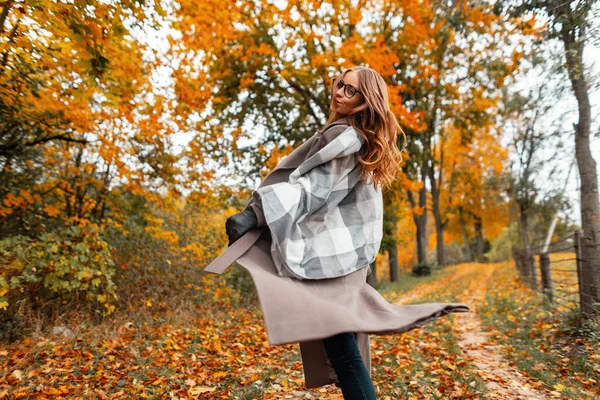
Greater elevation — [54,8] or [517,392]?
[54,8]

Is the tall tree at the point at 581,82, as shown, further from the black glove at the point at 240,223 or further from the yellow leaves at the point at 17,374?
the yellow leaves at the point at 17,374

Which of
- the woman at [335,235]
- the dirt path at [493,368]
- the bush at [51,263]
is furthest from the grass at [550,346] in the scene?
the bush at [51,263]

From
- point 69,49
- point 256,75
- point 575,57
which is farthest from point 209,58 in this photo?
point 575,57

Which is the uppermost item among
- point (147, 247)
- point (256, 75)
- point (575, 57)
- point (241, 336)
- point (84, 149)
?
point (256, 75)

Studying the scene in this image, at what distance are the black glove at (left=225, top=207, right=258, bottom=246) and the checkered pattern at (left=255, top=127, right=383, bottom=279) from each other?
8 centimetres

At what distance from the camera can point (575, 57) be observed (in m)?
4.60

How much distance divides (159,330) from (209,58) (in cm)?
494

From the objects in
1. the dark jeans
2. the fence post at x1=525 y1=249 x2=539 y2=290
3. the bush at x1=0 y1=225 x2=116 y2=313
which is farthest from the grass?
the bush at x1=0 y1=225 x2=116 y2=313

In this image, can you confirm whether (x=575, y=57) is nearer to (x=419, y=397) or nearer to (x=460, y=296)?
(x=419, y=397)

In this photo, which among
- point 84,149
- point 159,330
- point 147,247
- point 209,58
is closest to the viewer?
point 159,330

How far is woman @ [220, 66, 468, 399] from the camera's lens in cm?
174

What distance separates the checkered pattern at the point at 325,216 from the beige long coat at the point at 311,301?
0.23 ft

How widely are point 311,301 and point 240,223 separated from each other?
0.47 m

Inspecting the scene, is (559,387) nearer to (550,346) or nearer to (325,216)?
(550,346)
